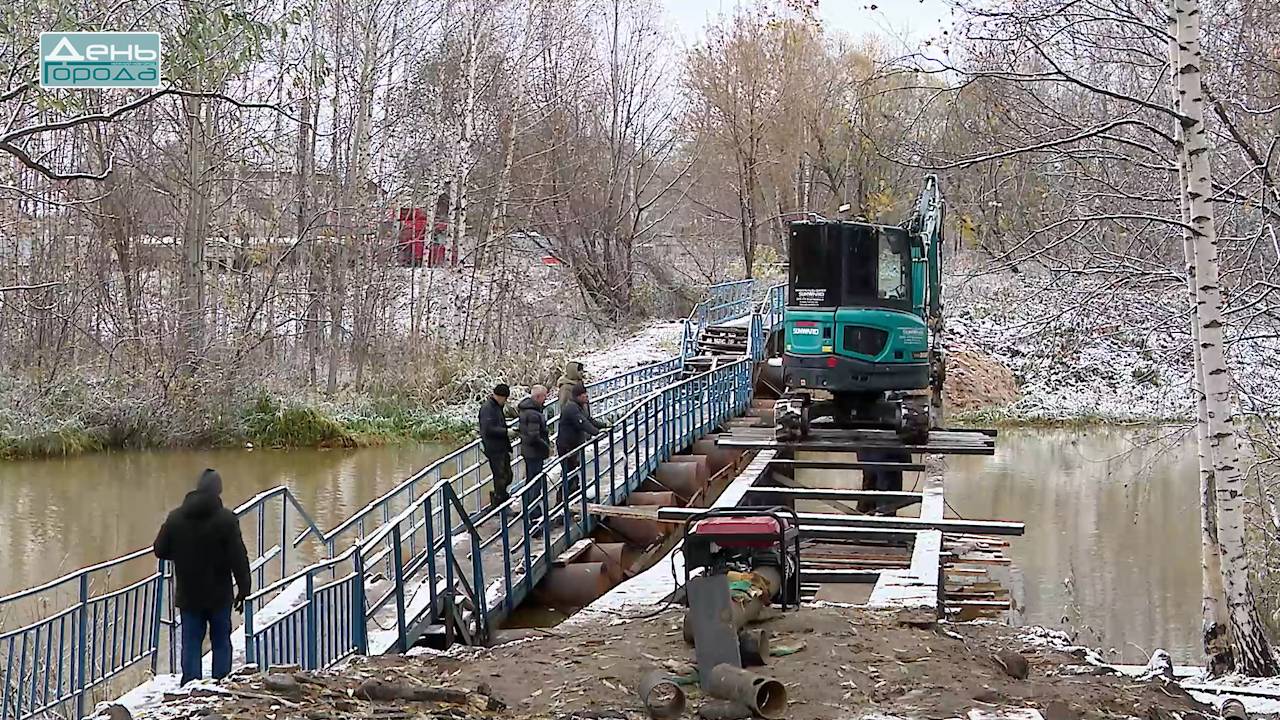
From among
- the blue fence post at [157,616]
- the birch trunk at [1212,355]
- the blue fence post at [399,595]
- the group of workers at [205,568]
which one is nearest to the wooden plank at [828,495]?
Answer: the birch trunk at [1212,355]

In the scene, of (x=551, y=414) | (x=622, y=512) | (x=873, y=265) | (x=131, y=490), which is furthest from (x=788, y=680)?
(x=131, y=490)

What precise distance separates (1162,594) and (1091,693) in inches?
441

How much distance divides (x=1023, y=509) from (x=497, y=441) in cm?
1255

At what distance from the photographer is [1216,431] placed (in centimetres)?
1116

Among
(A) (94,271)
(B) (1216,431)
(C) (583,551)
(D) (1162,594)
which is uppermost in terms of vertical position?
(A) (94,271)

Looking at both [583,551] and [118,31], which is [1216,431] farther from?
[118,31]

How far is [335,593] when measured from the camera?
396 inches

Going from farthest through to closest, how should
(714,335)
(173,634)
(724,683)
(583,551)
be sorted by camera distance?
(714,335) → (583,551) → (173,634) → (724,683)

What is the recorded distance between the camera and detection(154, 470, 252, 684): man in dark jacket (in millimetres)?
9164

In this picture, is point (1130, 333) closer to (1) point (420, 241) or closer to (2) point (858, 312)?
(2) point (858, 312)

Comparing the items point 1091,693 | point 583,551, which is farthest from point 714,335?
point 1091,693

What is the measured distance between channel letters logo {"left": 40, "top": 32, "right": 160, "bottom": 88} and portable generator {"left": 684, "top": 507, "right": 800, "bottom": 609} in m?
4.63

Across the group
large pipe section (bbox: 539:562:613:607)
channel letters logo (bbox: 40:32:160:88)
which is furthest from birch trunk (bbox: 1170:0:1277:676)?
channel letters logo (bbox: 40:32:160:88)

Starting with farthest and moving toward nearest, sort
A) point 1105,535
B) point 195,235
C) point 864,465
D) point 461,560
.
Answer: point 195,235, point 1105,535, point 864,465, point 461,560
